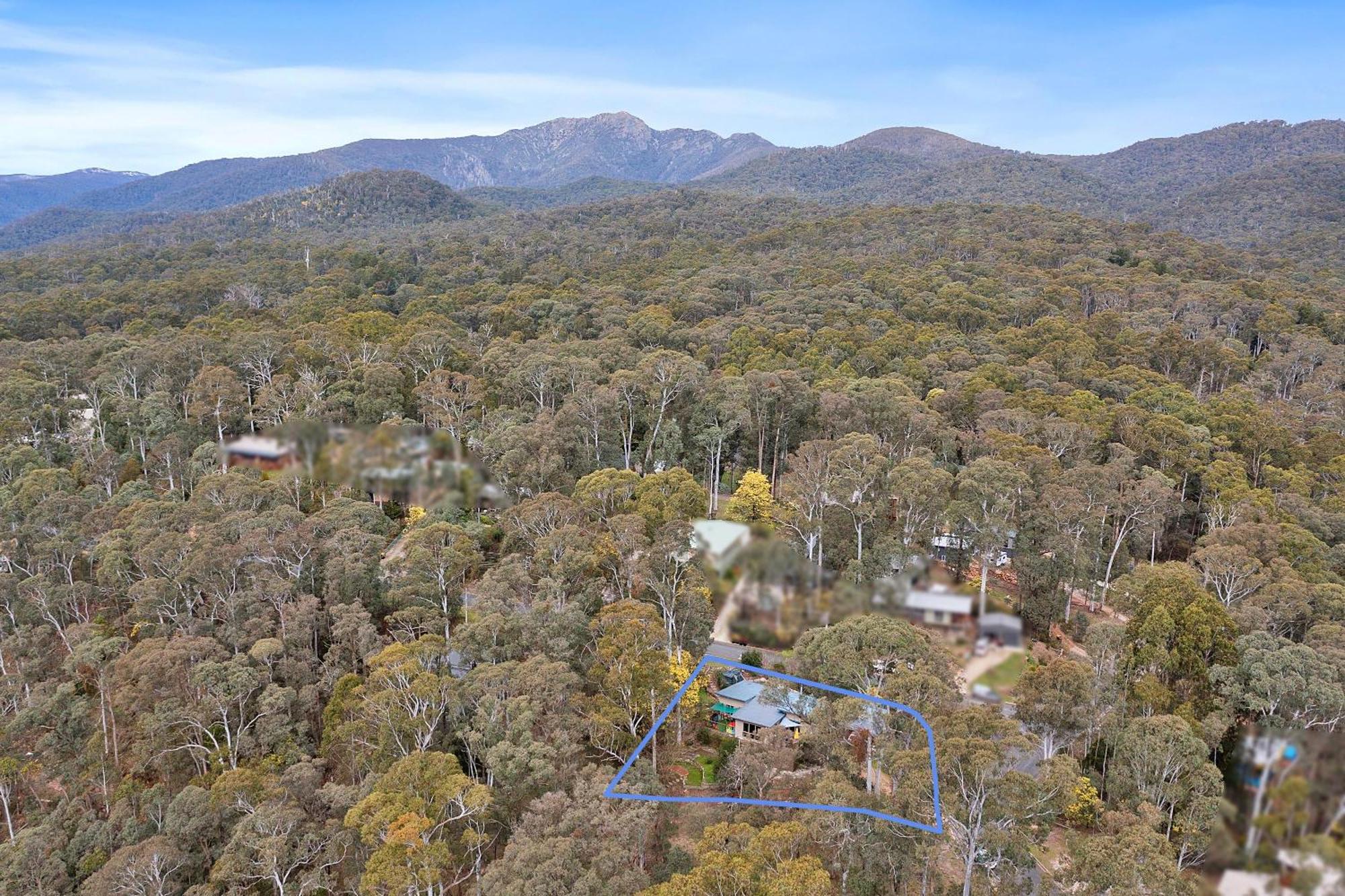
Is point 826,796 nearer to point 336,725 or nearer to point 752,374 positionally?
point 336,725

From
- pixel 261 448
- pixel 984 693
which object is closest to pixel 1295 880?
pixel 984 693

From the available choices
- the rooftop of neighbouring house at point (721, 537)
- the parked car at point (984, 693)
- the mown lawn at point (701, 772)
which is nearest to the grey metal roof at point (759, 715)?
the mown lawn at point (701, 772)

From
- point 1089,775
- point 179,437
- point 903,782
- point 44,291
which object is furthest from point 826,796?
point 44,291

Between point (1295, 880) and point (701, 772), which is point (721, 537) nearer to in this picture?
point (1295, 880)

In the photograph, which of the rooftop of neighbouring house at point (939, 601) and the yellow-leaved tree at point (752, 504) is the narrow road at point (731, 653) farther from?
the rooftop of neighbouring house at point (939, 601)

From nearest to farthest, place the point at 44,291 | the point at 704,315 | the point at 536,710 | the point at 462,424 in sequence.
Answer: the point at 536,710 < the point at 462,424 < the point at 704,315 < the point at 44,291

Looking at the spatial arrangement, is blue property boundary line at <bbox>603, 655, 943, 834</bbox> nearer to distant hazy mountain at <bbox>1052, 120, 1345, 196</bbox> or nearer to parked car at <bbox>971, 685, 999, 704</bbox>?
parked car at <bbox>971, 685, 999, 704</bbox>
